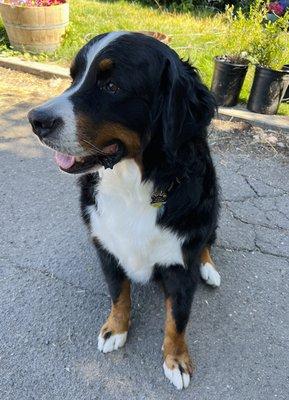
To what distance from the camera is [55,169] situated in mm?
3461

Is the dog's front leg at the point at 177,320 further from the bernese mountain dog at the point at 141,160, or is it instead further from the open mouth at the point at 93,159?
the open mouth at the point at 93,159

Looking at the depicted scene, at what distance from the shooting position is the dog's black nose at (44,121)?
1.52 meters

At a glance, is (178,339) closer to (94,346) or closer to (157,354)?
(157,354)

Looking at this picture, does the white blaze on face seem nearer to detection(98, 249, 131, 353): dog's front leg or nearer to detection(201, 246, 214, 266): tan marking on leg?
detection(98, 249, 131, 353): dog's front leg

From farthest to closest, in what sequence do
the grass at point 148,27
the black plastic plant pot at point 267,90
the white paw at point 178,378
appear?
the grass at point 148,27, the black plastic plant pot at point 267,90, the white paw at point 178,378

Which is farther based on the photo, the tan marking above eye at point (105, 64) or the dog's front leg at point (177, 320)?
the dog's front leg at point (177, 320)

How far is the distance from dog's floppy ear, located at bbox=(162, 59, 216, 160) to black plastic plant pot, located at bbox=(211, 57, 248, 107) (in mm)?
2689

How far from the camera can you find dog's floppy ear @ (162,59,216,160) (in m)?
1.62

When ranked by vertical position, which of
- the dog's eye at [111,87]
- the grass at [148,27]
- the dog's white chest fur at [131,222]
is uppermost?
the dog's eye at [111,87]

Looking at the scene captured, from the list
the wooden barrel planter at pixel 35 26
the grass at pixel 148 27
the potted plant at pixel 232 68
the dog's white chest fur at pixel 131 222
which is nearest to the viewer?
the dog's white chest fur at pixel 131 222

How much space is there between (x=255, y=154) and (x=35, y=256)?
7.23 feet

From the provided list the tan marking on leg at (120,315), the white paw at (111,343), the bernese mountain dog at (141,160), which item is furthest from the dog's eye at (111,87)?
the white paw at (111,343)

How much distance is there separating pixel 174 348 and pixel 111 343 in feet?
1.03

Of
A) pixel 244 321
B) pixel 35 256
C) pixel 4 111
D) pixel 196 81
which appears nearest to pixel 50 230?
pixel 35 256
